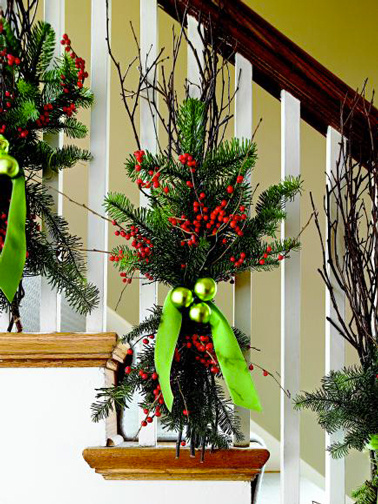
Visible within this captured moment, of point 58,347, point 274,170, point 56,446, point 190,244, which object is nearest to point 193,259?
point 190,244

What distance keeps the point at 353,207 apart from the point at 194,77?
13.4 inches

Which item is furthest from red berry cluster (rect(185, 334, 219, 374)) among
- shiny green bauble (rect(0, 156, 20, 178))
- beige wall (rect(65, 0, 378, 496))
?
beige wall (rect(65, 0, 378, 496))

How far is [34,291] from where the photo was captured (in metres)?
1.48

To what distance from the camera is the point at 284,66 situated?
4.01 ft

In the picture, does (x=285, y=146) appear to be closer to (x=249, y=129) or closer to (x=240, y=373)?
(x=249, y=129)

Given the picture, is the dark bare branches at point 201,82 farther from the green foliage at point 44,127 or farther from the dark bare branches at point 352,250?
the dark bare branches at point 352,250

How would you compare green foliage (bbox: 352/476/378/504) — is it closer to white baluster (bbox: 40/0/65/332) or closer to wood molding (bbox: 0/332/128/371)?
wood molding (bbox: 0/332/128/371)

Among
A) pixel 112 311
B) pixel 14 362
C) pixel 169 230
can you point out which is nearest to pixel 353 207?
pixel 169 230

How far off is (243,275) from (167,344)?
231mm

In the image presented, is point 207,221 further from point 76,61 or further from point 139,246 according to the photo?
point 76,61

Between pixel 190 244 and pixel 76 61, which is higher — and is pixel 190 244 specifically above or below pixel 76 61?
below

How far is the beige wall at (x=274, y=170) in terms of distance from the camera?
2428 mm

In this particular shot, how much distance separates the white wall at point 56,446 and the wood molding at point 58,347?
0.07ft

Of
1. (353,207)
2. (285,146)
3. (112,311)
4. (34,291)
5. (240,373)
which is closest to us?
(240,373)
